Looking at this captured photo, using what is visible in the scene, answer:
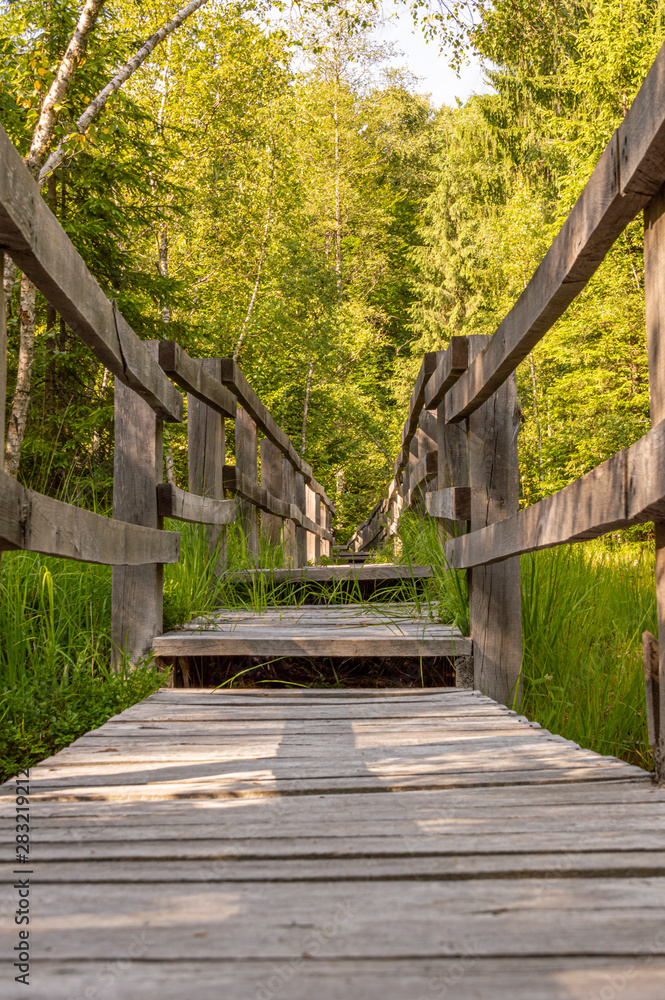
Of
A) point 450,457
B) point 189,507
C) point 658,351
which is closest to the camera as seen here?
point 658,351

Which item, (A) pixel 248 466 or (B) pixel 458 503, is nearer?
(B) pixel 458 503

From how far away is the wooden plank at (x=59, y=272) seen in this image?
144 cm

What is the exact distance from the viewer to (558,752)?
1888mm

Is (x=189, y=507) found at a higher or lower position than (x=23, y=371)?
lower

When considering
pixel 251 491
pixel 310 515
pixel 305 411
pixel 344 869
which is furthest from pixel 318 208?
pixel 344 869

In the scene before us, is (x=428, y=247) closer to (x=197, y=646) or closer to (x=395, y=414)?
(x=395, y=414)

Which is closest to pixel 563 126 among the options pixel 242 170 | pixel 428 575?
pixel 242 170

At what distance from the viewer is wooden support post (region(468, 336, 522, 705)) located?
279 cm

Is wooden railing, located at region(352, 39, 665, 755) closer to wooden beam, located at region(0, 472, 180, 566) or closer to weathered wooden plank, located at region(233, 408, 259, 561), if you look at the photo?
wooden beam, located at region(0, 472, 180, 566)

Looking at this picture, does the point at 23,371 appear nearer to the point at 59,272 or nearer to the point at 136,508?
the point at 136,508

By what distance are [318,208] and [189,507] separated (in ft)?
72.5

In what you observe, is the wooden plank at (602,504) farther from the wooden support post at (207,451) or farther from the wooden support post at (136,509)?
the wooden support post at (207,451)

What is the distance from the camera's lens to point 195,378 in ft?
11.8

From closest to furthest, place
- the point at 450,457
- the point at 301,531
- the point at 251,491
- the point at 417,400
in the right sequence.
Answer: the point at 450,457 < the point at 251,491 < the point at 417,400 < the point at 301,531
